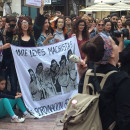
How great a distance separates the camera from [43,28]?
6809mm

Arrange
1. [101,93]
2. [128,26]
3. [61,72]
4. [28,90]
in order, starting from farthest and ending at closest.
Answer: [61,72]
[28,90]
[128,26]
[101,93]

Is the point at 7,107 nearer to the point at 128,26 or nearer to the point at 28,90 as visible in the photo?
the point at 28,90

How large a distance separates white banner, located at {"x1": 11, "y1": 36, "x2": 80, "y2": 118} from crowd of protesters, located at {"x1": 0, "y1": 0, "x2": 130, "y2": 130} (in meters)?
0.22

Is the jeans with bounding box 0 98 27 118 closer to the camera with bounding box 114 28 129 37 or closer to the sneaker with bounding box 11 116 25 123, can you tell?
the sneaker with bounding box 11 116 25 123

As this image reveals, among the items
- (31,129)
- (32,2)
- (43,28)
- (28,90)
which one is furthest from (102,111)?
(32,2)

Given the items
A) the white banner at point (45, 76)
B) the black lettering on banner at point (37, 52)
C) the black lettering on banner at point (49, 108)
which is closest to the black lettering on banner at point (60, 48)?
the white banner at point (45, 76)

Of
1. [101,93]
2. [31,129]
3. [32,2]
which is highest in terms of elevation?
[32,2]

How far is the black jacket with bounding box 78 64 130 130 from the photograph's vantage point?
7.13 ft

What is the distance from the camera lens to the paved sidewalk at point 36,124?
16.9ft

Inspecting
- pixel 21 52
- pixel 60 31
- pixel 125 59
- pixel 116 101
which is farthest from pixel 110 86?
pixel 60 31

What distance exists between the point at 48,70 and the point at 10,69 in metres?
0.78

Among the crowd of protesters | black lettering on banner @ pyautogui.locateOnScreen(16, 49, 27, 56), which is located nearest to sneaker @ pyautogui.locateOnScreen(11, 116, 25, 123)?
the crowd of protesters

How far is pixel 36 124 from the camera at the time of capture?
5336mm

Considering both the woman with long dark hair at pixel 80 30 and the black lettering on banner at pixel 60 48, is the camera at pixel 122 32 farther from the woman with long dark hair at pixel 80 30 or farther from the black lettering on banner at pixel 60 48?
the woman with long dark hair at pixel 80 30
